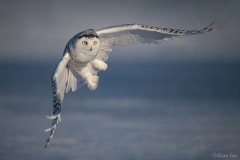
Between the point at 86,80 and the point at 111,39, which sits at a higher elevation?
the point at 111,39

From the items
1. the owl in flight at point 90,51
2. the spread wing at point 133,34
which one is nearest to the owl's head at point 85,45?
the owl in flight at point 90,51

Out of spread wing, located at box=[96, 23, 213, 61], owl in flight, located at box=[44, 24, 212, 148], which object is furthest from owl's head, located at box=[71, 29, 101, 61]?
spread wing, located at box=[96, 23, 213, 61]

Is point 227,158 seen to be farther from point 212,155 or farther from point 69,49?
point 69,49

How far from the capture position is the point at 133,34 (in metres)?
4.35

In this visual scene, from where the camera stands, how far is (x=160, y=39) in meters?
4.29

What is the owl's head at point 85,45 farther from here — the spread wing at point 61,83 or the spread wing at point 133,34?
the spread wing at point 133,34

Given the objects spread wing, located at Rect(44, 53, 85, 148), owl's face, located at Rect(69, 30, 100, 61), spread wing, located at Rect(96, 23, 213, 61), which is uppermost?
spread wing, located at Rect(96, 23, 213, 61)

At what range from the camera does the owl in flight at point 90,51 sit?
3947mm

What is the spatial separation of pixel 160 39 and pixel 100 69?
43 cm

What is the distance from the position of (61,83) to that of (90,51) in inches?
13.0

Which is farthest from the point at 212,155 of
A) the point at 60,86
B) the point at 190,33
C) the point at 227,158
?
the point at 60,86

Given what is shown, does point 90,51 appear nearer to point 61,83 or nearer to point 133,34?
point 61,83

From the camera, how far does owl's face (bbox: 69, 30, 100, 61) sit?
391 cm

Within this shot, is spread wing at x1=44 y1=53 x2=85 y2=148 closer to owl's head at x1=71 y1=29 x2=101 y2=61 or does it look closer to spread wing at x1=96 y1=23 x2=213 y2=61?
owl's head at x1=71 y1=29 x2=101 y2=61
